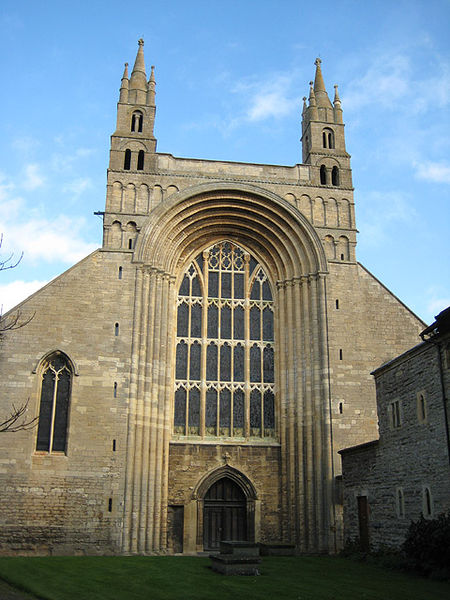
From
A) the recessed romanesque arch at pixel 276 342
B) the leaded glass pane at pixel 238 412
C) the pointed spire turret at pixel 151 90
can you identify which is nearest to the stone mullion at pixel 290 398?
→ the recessed romanesque arch at pixel 276 342

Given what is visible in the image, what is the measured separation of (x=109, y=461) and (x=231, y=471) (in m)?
4.51

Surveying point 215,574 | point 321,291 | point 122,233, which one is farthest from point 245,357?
point 215,574

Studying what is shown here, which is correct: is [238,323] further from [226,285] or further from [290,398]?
[290,398]

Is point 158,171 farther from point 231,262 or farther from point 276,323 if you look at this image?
point 276,323

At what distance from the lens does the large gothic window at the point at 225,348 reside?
77.7 ft

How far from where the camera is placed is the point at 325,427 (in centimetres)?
2212

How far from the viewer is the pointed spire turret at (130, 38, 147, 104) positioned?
26.3 meters

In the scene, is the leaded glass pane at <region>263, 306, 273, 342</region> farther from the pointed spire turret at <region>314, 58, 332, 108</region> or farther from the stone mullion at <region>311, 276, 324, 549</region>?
the pointed spire turret at <region>314, 58, 332, 108</region>

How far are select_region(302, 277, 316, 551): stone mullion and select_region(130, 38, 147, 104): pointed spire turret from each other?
10.1 meters

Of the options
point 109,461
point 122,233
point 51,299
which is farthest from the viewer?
point 122,233

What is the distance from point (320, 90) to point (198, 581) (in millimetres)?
21068

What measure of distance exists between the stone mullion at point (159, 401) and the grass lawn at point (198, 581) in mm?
3292

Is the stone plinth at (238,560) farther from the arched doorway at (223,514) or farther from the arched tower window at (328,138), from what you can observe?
the arched tower window at (328,138)

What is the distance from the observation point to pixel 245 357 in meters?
24.5
